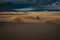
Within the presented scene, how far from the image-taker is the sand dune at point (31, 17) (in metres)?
1.41

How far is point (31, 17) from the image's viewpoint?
1442 mm

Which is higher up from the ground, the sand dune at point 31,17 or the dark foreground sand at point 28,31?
the sand dune at point 31,17

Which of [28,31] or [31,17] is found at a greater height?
[31,17]

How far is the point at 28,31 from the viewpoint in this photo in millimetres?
1455

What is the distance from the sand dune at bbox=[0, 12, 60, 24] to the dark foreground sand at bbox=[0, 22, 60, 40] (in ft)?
0.16

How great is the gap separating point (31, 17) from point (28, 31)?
168mm

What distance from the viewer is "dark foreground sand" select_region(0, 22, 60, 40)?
1.41 meters

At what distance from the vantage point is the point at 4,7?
1464 millimetres

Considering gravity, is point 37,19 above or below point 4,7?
below

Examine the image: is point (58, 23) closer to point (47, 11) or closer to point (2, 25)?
point (47, 11)

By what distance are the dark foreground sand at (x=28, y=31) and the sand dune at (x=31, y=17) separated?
0.16 feet

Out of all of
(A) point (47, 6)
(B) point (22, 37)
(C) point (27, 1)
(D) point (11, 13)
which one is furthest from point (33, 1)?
(B) point (22, 37)

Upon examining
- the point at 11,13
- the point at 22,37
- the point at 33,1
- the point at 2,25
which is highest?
the point at 33,1

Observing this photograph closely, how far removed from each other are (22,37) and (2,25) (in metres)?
0.28
